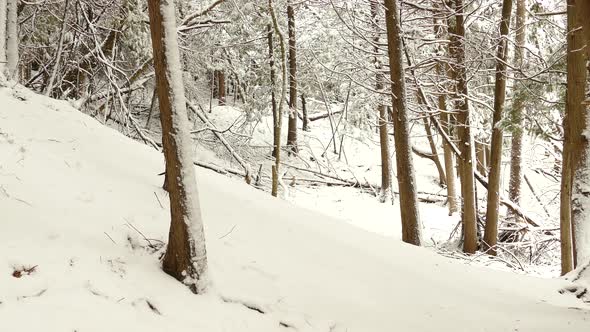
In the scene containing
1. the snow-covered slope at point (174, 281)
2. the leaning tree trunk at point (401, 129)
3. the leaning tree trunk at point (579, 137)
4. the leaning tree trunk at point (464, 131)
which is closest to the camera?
the snow-covered slope at point (174, 281)

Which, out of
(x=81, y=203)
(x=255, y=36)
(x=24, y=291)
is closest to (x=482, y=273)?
(x=81, y=203)

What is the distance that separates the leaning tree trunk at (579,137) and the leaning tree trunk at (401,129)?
2.78 metres

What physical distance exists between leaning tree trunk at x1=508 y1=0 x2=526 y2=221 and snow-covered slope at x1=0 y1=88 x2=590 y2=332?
119 inches

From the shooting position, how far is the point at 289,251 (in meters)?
6.03

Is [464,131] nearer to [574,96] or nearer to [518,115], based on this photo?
[518,115]

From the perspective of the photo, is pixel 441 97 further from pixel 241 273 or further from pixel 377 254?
pixel 241 273

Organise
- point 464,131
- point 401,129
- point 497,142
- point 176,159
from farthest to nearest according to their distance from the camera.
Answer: point 464,131 < point 497,142 < point 401,129 < point 176,159

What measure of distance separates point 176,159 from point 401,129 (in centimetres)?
545

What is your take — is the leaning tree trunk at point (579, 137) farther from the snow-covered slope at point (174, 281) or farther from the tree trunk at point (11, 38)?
the tree trunk at point (11, 38)

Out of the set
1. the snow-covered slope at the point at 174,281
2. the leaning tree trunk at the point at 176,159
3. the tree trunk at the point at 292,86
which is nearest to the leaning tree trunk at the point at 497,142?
the snow-covered slope at the point at 174,281

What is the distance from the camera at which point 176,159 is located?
4520mm

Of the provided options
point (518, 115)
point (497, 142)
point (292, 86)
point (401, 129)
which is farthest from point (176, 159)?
point (292, 86)

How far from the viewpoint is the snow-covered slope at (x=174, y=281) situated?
13.0 feet

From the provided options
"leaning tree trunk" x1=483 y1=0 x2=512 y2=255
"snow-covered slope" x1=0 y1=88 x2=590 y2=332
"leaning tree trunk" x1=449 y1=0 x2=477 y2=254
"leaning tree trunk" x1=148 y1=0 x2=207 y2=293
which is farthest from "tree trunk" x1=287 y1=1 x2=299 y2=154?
"leaning tree trunk" x1=148 y1=0 x2=207 y2=293
